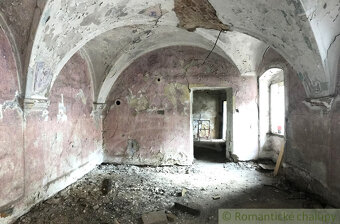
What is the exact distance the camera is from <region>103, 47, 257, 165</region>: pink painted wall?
663 centimetres

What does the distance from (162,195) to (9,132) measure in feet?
8.81

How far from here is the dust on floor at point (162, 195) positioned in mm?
3442

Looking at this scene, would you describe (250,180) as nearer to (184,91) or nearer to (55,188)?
(184,91)

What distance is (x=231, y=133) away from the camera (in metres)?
6.64

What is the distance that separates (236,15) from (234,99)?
328cm

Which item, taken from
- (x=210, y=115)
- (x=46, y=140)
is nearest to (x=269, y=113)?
(x=46, y=140)

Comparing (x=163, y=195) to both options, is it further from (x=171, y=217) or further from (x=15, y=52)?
(x=15, y=52)

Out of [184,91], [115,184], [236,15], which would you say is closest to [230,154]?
[184,91]

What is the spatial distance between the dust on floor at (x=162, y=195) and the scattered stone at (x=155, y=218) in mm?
119

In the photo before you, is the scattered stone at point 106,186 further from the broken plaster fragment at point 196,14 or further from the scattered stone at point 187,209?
the broken plaster fragment at point 196,14

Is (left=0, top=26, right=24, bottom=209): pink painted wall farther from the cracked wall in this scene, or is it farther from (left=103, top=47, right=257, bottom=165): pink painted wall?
the cracked wall

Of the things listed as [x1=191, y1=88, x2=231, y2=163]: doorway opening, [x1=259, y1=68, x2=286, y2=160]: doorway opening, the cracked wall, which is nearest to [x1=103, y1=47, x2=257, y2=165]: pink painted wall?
[x1=259, y1=68, x2=286, y2=160]: doorway opening

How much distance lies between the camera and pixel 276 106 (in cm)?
649

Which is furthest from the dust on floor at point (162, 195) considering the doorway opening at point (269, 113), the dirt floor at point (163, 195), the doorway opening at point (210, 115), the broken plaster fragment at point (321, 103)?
the doorway opening at point (210, 115)
